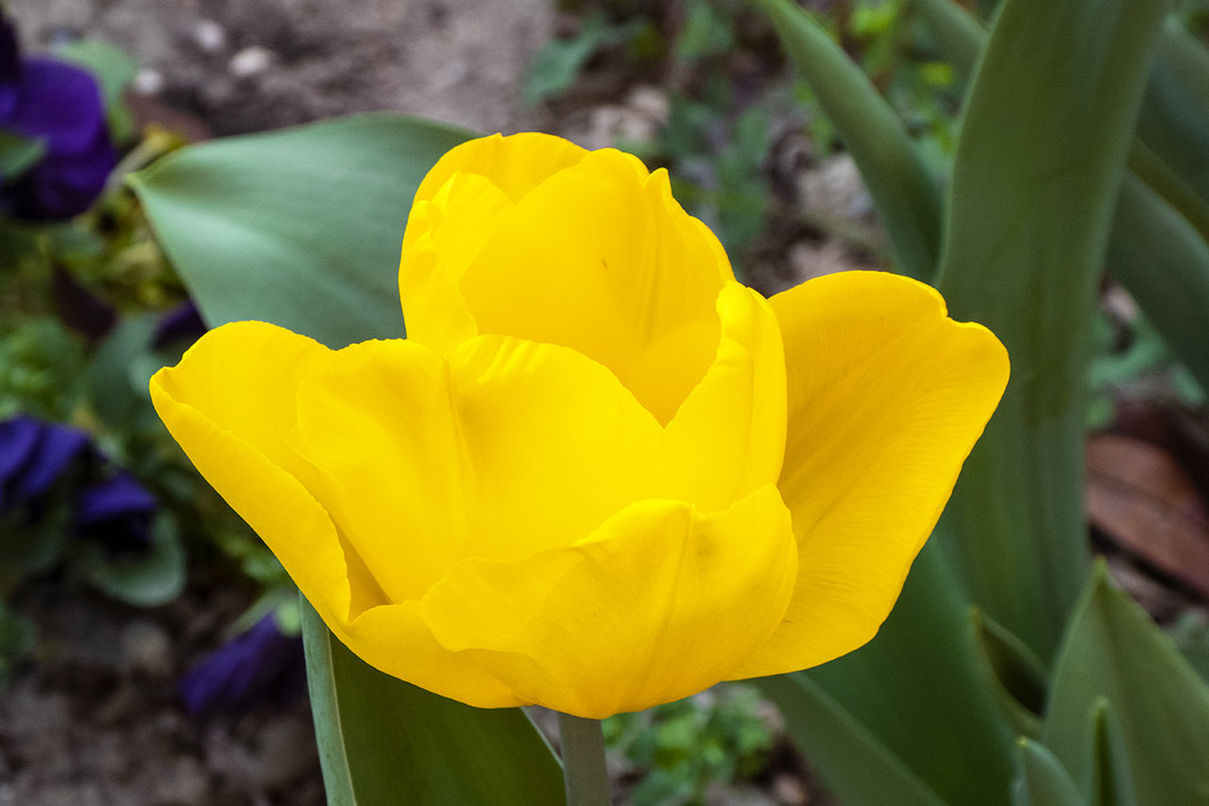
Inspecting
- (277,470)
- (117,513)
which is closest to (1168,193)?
(277,470)

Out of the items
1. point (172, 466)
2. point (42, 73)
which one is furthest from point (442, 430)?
point (42, 73)

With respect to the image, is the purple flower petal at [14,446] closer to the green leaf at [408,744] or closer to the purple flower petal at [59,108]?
the purple flower petal at [59,108]

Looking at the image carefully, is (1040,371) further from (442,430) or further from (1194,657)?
(442,430)

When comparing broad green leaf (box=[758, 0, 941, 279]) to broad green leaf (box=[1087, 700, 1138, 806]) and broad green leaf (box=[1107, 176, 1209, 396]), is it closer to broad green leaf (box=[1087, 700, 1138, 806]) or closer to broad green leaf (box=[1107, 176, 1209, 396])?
broad green leaf (box=[1107, 176, 1209, 396])

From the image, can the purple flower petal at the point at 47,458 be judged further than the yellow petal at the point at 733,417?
Yes

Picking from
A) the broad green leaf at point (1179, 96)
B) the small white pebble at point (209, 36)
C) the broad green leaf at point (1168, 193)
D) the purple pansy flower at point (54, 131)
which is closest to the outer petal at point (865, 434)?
the broad green leaf at point (1168, 193)

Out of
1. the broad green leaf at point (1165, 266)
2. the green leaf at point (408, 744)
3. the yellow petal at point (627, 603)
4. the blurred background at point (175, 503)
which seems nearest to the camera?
the yellow petal at point (627, 603)

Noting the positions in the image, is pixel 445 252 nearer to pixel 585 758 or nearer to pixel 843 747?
pixel 585 758
